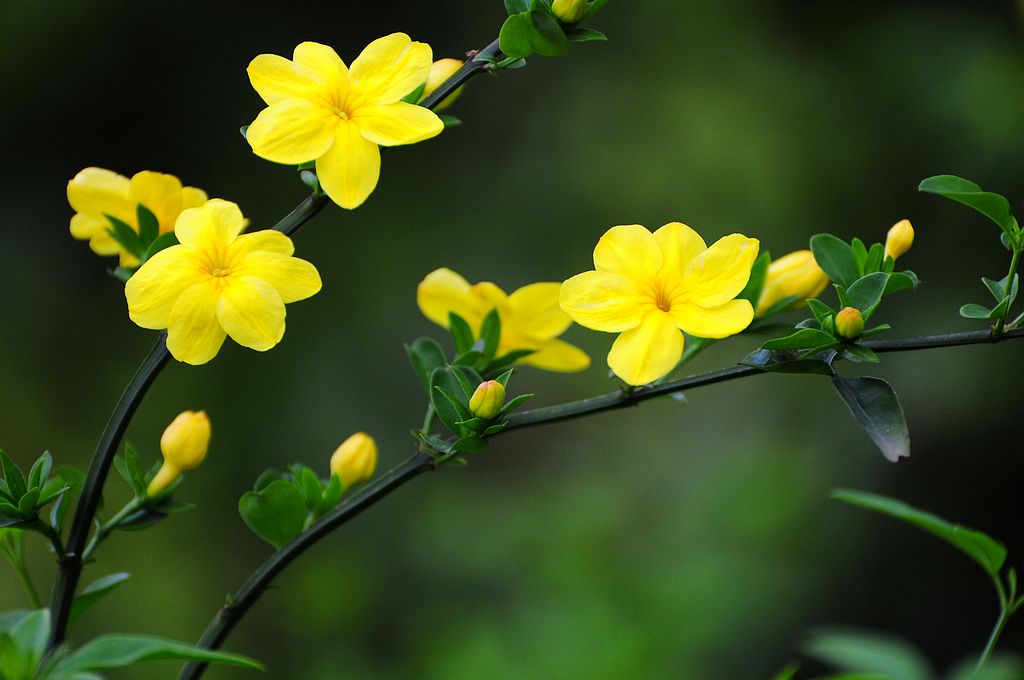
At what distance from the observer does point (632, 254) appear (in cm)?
40

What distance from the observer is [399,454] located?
1.71 metres

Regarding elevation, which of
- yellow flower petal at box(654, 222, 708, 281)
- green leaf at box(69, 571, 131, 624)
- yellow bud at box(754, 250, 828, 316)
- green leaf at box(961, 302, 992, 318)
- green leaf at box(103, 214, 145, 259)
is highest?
green leaf at box(103, 214, 145, 259)

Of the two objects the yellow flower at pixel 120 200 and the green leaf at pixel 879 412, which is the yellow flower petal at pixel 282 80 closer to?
the yellow flower at pixel 120 200

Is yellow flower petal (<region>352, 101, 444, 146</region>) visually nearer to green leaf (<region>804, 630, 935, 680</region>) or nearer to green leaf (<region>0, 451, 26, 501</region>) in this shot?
green leaf (<region>0, 451, 26, 501</region>)

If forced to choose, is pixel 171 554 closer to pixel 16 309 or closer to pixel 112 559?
pixel 112 559

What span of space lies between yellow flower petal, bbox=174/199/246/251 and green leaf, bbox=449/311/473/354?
125 millimetres

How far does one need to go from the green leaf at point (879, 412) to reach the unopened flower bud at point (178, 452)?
0.92ft

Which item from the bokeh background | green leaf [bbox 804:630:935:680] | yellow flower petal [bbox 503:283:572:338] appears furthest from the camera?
the bokeh background

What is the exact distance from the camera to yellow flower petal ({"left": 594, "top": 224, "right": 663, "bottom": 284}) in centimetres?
40

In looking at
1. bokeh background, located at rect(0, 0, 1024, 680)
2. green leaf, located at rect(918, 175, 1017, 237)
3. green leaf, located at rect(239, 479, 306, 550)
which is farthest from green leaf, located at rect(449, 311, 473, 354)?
bokeh background, located at rect(0, 0, 1024, 680)

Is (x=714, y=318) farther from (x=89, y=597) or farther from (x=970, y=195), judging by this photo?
(x=89, y=597)

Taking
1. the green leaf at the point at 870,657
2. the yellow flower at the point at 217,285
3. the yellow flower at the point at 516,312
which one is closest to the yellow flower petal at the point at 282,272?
the yellow flower at the point at 217,285

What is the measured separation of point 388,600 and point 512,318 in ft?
4.19

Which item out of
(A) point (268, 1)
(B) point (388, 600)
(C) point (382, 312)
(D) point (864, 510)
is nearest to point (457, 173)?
(C) point (382, 312)
